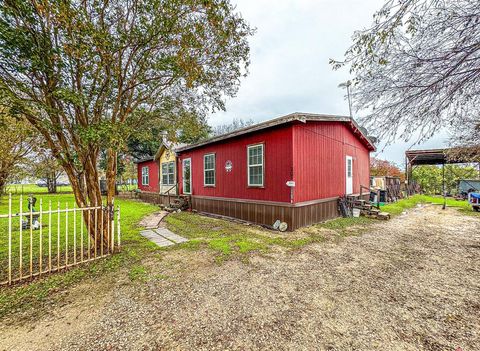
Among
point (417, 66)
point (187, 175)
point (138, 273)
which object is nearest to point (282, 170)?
point (417, 66)

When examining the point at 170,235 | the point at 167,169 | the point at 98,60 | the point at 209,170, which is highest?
the point at 98,60

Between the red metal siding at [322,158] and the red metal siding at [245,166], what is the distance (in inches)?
13.9

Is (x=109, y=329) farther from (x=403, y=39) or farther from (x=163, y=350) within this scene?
(x=403, y=39)

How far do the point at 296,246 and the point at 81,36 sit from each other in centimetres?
616

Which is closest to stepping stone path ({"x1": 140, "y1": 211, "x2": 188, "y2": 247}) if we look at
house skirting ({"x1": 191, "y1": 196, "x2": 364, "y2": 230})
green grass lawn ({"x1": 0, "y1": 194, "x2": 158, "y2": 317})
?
green grass lawn ({"x1": 0, "y1": 194, "x2": 158, "y2": 317})

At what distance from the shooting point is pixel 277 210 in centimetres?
734

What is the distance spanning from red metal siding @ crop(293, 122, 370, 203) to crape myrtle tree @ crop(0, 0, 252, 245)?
3.45m

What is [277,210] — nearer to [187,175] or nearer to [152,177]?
[187,175]

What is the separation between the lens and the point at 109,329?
7.72ft

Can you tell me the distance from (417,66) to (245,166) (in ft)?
19.6

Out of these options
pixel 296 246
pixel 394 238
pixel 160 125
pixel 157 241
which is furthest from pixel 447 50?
A: pixel 157 241

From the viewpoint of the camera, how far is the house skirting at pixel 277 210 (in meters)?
7.08

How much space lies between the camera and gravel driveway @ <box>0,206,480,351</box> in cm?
219

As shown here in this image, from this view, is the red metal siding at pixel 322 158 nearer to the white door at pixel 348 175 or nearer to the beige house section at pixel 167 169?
the white door at pixel 348 175
